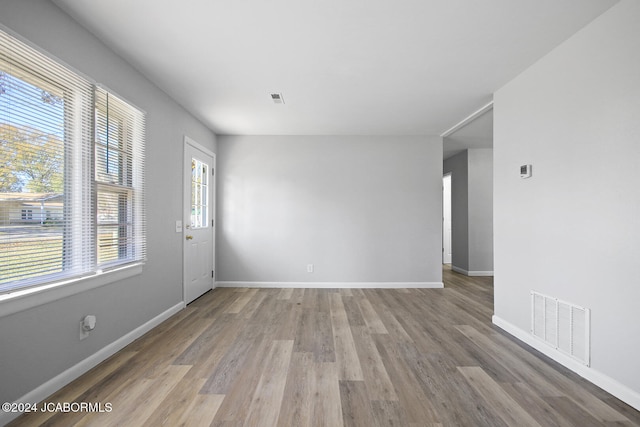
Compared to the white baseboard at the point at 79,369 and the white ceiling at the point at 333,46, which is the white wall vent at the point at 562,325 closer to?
the white ceiling at the point at 333,46

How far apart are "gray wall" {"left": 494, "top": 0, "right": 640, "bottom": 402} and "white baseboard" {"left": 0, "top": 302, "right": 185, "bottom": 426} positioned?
12.3 feet

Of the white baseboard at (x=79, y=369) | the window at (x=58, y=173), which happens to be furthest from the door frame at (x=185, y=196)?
the window at (x=58, y=173)

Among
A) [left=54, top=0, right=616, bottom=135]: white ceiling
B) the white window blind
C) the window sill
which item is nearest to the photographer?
the window sill

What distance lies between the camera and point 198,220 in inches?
164

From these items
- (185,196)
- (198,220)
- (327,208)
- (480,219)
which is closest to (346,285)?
(327,208)

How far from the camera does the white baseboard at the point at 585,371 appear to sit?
70.0 inches

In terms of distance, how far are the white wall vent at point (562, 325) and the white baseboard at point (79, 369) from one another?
3754 millimetres

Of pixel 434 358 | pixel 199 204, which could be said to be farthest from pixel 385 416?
pixel 199 204

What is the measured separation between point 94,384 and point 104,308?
1.86 feet

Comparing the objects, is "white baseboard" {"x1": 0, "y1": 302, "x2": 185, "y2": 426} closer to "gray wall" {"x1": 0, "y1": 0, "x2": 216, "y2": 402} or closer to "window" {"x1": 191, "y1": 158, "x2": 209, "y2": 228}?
"gray wall" {"x1": 0, "y1": 0, "x2": 216, "y2": 402}

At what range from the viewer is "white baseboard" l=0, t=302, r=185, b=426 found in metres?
1.65

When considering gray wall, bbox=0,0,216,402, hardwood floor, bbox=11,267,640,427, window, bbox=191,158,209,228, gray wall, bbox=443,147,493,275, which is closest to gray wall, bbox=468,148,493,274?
gray wall, bbox=443,147,493,275

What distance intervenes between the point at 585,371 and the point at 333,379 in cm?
189

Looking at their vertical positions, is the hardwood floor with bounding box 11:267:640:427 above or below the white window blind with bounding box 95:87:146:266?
below
